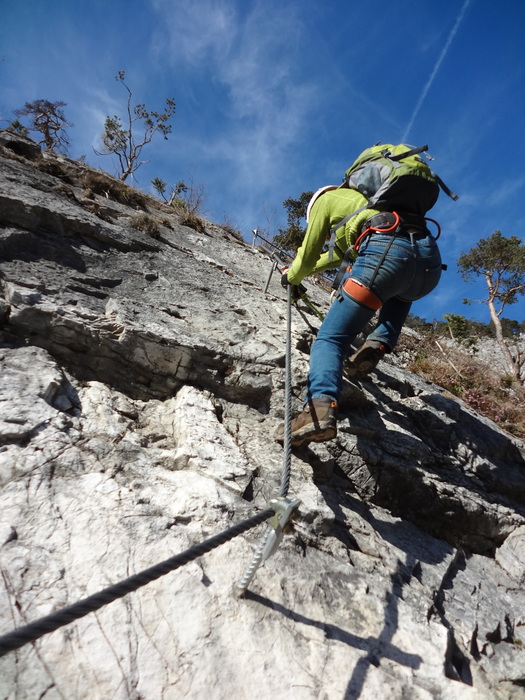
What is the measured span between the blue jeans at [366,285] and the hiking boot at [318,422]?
0.09 meters

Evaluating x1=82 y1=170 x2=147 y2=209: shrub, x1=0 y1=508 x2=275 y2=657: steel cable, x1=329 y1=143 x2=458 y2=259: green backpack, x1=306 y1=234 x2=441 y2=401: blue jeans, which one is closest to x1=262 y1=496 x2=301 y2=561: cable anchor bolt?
x1=0 y1=508 x2=275 y2=657: steel cable

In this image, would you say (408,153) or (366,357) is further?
(366,357)

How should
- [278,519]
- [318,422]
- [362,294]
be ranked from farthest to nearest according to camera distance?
[362,294] < [318,422] < [278,519]

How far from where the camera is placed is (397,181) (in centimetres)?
265

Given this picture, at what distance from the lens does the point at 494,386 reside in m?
8.43

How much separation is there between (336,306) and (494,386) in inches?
300

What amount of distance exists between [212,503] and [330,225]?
7.90 ft

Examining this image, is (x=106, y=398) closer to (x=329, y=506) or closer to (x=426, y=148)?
(x=329, y=506)

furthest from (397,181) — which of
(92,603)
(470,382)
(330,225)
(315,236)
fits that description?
(470,382)

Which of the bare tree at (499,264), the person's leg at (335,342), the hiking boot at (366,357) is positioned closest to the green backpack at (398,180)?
the person's leg at (335,342)

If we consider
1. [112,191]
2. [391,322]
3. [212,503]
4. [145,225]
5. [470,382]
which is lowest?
[212,503]

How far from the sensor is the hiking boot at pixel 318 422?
Result: 2303 mm

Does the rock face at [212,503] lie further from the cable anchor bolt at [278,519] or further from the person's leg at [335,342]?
the person's leg at [335,342]

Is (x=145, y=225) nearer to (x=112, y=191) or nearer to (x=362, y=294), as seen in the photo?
(x=112, y=191)
